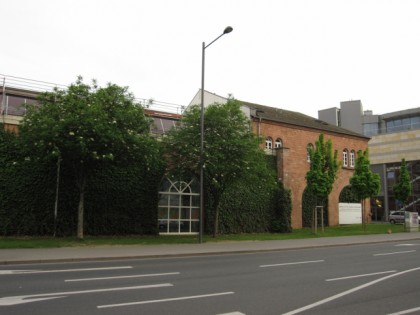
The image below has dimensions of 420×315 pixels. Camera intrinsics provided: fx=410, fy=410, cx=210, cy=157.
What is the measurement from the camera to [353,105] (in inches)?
3307

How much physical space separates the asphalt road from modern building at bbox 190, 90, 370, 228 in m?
21.6

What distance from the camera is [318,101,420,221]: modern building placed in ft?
216

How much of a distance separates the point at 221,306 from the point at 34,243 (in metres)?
13.8

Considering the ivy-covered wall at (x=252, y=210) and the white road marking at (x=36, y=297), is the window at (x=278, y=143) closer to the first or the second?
the ivy-covered wall at (x=252, y=210)

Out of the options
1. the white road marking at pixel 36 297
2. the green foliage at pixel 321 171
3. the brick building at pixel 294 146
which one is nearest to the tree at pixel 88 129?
the white road marking at pixel 36 297

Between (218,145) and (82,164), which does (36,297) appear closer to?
(82,164)

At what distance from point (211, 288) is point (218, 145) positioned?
568 inches

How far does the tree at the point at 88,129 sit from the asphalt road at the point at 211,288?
6.85 meters

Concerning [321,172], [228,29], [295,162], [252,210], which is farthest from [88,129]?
[295,162]

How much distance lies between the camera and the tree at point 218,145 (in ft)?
74.6

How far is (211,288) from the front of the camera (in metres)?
8.74

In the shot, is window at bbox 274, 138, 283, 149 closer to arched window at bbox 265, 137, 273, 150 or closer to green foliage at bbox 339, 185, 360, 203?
arched window at bbox 265, 137, 273, 150

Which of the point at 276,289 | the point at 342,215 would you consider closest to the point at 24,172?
the point at 276,289

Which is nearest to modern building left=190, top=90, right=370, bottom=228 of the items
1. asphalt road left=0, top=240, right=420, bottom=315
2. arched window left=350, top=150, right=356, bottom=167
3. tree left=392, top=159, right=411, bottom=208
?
arched window left=350, top=150, right=356, bottom=167
